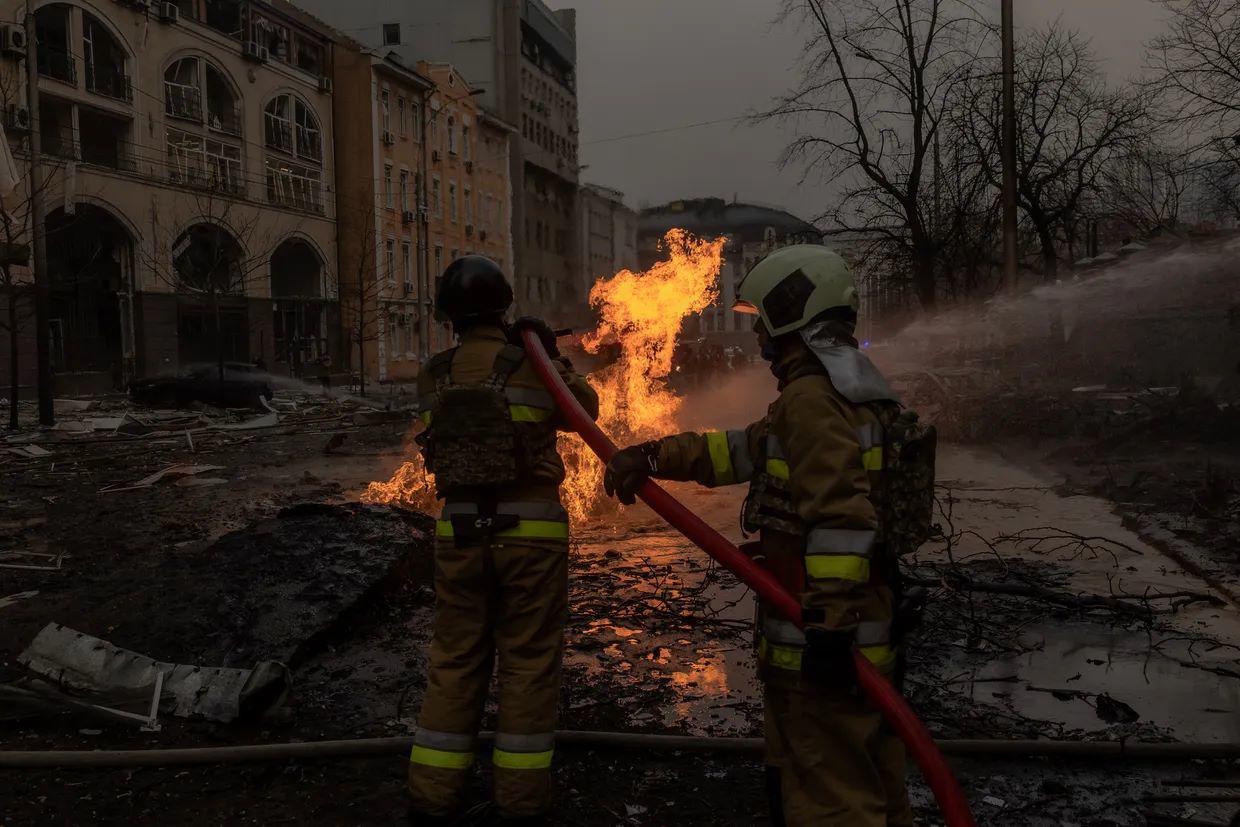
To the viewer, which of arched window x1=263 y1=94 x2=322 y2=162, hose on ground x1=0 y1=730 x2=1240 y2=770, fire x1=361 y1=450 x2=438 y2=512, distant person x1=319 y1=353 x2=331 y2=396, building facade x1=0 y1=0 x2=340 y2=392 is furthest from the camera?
arched window x1=263 y1=94 x2=322 y2=162

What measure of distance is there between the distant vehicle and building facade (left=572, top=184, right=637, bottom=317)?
47.2 meters

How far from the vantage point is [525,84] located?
58938mm

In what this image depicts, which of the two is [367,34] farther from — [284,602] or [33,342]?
[284,602]

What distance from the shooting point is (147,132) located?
95.8ft

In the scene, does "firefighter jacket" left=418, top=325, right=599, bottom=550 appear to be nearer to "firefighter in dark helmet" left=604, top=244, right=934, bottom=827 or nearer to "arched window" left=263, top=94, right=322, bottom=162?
"firefighter in dark helmet" left=604, top=244, right=934, bottom=827

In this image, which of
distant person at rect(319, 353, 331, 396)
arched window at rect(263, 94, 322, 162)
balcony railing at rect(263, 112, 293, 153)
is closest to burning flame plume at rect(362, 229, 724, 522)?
distant person at rect(319, 353, 331, 396)

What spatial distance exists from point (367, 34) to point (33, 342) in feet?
116

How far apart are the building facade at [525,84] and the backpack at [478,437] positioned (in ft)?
166

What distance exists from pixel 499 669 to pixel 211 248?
33.3 metres

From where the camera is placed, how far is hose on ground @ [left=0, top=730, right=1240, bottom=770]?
361cm

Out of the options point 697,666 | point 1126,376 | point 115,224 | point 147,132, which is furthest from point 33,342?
point 1126,376

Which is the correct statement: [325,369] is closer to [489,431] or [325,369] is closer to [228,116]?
[228,116]

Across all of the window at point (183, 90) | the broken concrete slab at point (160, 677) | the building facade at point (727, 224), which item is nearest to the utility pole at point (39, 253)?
the window at point (183, 90)

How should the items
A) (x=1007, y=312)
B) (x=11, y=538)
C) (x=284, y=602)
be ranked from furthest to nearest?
(x=1007, y=312) < (x=11, y=538) < (x=284, y=602)
